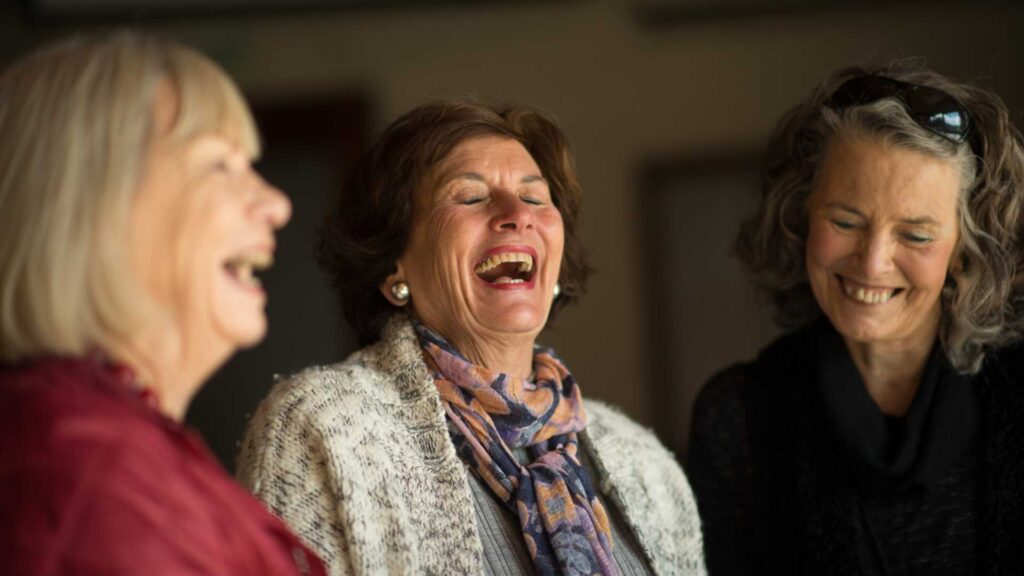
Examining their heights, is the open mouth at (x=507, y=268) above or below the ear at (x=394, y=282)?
above

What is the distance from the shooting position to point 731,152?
4.56 m

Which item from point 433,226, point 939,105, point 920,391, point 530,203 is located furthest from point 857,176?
point 433,226

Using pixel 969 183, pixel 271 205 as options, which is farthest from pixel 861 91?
pixel 271 205

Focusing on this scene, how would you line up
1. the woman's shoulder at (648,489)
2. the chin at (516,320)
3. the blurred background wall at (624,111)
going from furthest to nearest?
the blurred background wall at (624,111)
the woman's shoulder at (648,489)
the chin at (516,320)

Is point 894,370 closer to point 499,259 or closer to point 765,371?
point 765,371

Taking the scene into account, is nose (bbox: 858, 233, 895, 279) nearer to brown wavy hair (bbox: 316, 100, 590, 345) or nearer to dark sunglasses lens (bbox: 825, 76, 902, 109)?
dark sunglasses lens (bbox: 825, 76, 902, 109)

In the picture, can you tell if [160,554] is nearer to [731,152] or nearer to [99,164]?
[99,164]

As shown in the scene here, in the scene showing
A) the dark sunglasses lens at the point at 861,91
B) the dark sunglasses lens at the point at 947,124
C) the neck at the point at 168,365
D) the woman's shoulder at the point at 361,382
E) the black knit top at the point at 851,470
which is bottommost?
the black knit top at the point at 851,470

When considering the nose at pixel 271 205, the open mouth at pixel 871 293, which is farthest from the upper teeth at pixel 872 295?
the nose at pixel 271 205

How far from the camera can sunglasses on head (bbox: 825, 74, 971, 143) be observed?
2.27 m

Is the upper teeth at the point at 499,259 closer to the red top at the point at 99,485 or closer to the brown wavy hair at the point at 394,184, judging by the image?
the brown wavy hair at the point at 394,184

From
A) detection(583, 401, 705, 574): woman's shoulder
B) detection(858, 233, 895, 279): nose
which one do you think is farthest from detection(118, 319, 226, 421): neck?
detection(858, 233, 895, 279): nose

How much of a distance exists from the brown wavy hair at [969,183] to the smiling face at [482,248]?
599mm

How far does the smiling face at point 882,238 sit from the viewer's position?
88.3 inches
